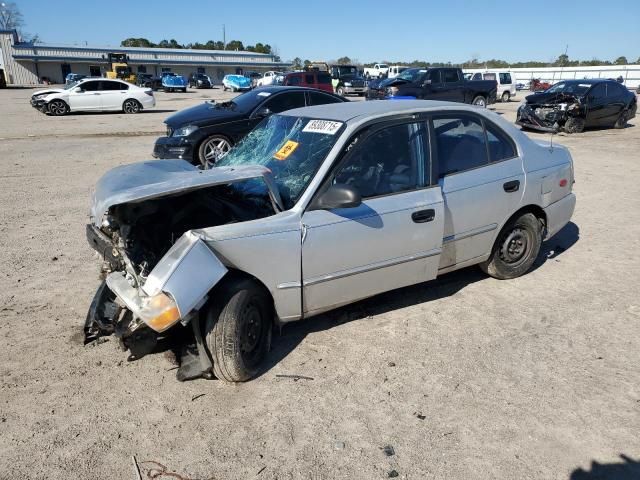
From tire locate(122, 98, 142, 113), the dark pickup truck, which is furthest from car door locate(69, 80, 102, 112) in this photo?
the dark pickup truck

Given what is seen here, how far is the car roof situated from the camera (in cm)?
376

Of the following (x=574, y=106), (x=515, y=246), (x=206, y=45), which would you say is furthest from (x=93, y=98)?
(x=206, y=45)

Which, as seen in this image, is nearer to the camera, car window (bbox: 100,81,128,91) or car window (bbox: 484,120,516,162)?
car window (bbox: 484,120,516,162)

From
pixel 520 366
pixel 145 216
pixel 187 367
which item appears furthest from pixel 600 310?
pixel 145 216

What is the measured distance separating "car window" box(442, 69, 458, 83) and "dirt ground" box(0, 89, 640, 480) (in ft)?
53.4

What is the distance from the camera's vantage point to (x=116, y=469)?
2.52 m

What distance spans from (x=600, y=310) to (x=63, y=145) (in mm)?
12928

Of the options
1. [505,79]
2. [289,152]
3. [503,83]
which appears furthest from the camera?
[505,79]

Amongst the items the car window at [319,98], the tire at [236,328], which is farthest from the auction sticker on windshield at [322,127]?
the car window at [319,98]

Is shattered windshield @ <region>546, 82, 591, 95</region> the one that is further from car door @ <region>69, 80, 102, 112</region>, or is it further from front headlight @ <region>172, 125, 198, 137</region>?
car door @ <region>69, 80, 102, 112</region>

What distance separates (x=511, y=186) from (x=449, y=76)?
17.3 m

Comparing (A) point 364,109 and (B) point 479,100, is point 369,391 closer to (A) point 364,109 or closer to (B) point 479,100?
(A) point 364,109

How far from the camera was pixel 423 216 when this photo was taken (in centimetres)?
365

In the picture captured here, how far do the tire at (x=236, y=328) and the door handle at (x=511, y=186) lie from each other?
241 cm
